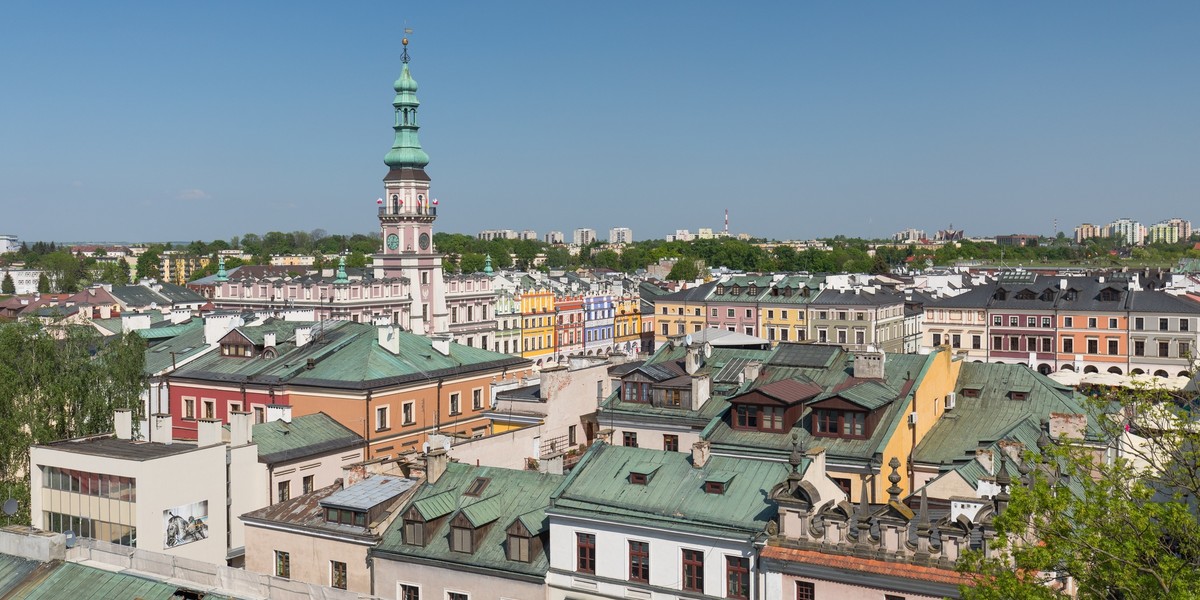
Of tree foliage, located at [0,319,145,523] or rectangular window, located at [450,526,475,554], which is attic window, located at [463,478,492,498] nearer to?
rectangular window, located at [450,526,475,554]

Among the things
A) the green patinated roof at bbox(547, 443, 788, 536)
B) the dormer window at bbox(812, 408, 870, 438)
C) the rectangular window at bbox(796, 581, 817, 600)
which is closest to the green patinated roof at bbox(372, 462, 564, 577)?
the green patinated roof at bbox(547, 443, 788, 536)

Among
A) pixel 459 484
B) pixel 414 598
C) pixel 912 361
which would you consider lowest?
pixel 414 598

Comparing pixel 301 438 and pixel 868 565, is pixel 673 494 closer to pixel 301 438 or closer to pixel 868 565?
pixel 868 565

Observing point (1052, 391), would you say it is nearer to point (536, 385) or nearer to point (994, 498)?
point (994, 498)

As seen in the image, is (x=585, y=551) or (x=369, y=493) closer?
(x=585, y=551)

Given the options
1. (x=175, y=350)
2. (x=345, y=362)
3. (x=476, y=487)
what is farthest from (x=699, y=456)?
(x=175, y=350)

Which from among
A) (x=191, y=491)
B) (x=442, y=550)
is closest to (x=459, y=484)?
(x=442, y=550)
